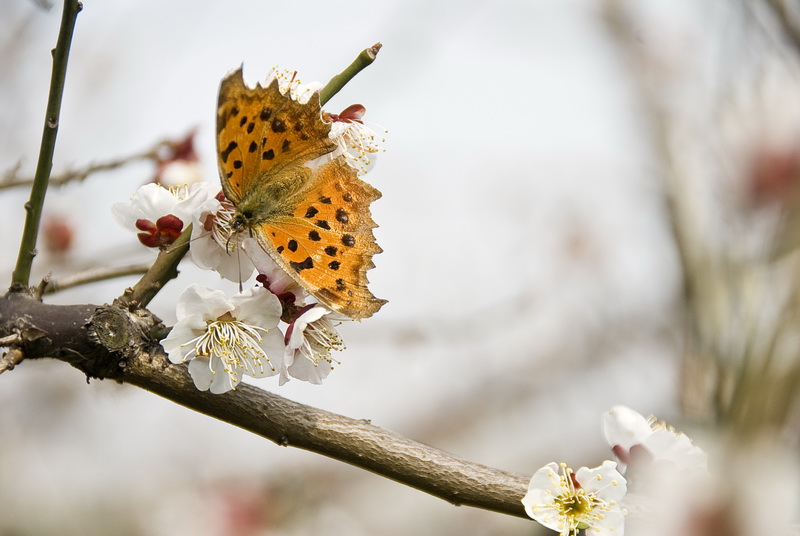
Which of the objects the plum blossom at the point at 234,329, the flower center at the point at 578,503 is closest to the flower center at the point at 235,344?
the plum blossom at the point at 234,329

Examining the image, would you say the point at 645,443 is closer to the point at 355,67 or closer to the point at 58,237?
the point at 355,67

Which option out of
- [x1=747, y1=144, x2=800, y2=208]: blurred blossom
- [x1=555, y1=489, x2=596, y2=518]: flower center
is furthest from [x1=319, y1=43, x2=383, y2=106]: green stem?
[x1=747, y1=144, x2=800, y2=208]: blurred blossom

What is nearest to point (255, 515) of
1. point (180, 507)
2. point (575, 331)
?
point (180, 507)

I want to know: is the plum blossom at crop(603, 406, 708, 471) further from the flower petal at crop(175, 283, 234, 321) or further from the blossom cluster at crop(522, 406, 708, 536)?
the flower petal at crop(175, 283, 234, 321)

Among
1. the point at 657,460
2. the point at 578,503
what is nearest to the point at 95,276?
the point at 578,503

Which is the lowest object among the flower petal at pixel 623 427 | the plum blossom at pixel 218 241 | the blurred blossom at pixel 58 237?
the plum blossom at pixel 218 241

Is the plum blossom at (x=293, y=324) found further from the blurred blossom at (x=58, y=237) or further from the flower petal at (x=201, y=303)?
the blurred blossom at (x=58, y=237)
